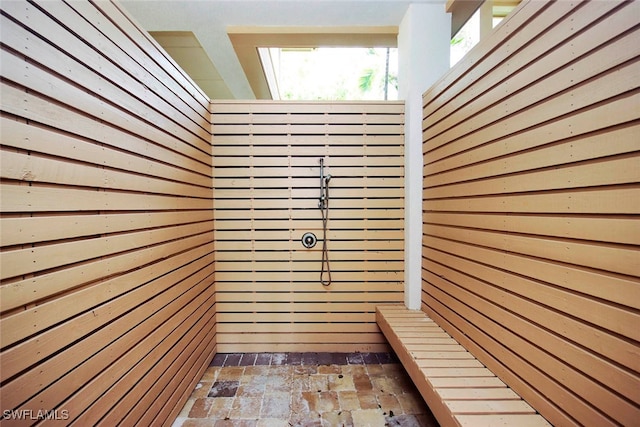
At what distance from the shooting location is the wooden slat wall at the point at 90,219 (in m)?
0.93

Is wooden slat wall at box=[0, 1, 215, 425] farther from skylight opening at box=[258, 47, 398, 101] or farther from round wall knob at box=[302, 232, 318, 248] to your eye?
skylight opening at box=[258, 47, 398, 101]

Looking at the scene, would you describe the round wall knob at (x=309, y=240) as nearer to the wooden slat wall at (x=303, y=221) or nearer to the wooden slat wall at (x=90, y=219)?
the wooden slat wall at (x=303, y=221)

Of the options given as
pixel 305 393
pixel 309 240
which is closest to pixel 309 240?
pixel 309 240

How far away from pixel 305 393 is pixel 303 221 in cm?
155

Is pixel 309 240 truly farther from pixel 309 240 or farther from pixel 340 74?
pixel 340 74

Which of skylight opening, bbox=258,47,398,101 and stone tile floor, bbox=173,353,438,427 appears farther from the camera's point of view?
skylight opening, bbox=258,47,398,101

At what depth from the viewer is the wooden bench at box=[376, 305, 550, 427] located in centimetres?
132

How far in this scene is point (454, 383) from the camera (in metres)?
1.57

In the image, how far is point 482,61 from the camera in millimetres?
1759

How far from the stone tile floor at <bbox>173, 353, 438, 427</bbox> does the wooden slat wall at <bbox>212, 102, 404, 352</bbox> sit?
19cm

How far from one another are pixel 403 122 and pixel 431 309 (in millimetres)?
1902

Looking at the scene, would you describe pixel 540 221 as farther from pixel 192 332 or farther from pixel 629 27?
pixel 192 332

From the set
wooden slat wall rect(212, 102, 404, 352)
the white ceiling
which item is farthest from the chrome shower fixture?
the white ceiling

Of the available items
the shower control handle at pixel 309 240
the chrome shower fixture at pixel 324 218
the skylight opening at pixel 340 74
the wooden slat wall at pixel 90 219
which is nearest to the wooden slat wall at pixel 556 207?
the chrome shower fixture at pixel 324 218
